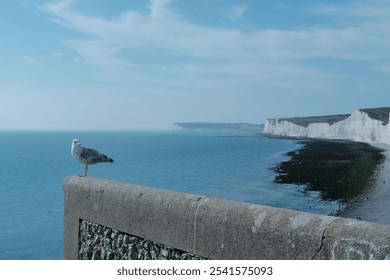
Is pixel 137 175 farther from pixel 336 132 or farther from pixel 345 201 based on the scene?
pixel 336 132

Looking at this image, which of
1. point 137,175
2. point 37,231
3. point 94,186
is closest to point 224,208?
point 94,186

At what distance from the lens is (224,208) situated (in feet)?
12.6

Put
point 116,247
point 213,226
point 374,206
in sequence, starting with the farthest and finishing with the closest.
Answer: point 374,206 → point 116,247 → point 213,226

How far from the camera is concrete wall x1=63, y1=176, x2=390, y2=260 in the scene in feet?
9.82

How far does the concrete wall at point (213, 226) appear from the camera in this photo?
2.99 meters

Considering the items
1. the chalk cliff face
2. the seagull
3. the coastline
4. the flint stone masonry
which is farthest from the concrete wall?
the chalk cliff face

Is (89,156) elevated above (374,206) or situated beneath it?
elevated above

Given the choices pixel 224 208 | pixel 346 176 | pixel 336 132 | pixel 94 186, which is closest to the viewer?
pixel 224 208

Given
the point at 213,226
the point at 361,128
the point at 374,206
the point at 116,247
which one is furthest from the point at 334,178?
the point at 361,128

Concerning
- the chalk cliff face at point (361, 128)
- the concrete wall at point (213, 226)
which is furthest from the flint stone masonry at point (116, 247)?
the chalk cliff face at point (361, 128)

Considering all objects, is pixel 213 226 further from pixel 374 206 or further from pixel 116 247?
pixel 374 206

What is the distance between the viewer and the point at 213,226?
385 centimetres

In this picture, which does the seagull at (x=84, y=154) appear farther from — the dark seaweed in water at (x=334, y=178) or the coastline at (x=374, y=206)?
the dark seaweed in water at (x=334, y=178)

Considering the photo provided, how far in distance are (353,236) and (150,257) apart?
2.39 metres
